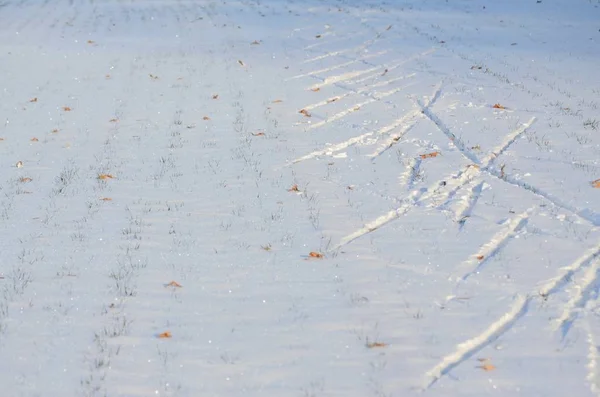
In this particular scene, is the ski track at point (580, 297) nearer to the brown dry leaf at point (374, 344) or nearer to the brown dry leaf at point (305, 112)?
the brown dry leaf at point (374, 344)

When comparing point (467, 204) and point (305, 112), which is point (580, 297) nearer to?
Answer: point (467, 204)

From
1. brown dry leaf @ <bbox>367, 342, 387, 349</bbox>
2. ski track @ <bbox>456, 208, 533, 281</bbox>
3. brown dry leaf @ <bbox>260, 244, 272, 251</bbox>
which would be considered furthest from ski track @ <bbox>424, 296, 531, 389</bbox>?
brown dry leaf @ <bbox>260, 244, 272, 251</bbox>

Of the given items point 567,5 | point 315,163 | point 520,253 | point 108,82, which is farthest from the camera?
point 567,5

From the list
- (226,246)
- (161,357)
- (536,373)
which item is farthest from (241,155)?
(536,373)

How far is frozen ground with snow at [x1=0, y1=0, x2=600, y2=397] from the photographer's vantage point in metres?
4.84

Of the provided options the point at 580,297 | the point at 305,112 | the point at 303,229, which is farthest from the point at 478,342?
the point at 305,112

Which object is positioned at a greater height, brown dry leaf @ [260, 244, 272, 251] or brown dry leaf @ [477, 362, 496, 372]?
brown dry leaf @ [477, 362, 496, 372]

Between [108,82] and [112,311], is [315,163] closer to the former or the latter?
[112,311]

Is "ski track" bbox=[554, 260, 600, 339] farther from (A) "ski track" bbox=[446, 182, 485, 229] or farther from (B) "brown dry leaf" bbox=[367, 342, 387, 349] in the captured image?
(A) "ski track" bbox=[446, 182, 485, 229]

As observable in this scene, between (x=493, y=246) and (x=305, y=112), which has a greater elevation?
(x=493, y=246)

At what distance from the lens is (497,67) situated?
50.1 ft

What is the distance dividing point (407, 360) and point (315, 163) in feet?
15.7

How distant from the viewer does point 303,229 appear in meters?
7.16

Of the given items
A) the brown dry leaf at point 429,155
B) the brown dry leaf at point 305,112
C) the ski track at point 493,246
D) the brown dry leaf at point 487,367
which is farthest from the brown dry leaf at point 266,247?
the brown dry leaf at point 305,112
